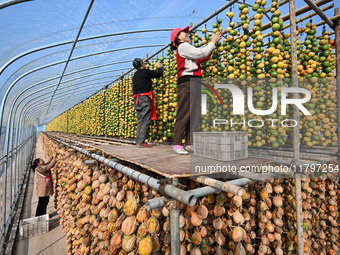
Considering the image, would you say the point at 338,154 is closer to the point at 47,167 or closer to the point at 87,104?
the point at 47,167

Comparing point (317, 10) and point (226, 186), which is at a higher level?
point (317, 10)

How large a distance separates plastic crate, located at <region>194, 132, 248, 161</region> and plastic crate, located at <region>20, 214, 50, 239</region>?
5937 mm

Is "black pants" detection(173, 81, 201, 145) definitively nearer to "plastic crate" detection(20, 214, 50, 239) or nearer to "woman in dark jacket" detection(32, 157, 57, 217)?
"plastic crate" detection(20, 214, 50, 239)

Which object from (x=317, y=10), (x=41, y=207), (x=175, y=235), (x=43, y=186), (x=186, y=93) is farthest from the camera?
(x=43, y=186)

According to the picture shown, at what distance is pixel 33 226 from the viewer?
17.7 feet

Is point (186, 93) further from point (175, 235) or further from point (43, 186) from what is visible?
point (43, 186)

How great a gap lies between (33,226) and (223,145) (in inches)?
251

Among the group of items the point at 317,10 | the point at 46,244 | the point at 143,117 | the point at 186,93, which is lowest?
the point at 46,244

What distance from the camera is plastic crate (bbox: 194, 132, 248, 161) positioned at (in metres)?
1.78

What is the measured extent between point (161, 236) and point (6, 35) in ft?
15.7

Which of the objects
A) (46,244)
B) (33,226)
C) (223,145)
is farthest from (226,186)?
(33,226)

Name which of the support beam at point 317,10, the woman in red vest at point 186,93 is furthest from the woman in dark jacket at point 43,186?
the support beam at point 317,10

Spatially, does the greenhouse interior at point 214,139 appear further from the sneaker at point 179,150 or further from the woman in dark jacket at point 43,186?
the woman in dark jacket at point 43,186

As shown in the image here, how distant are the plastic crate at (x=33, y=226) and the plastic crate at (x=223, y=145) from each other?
594 cm
